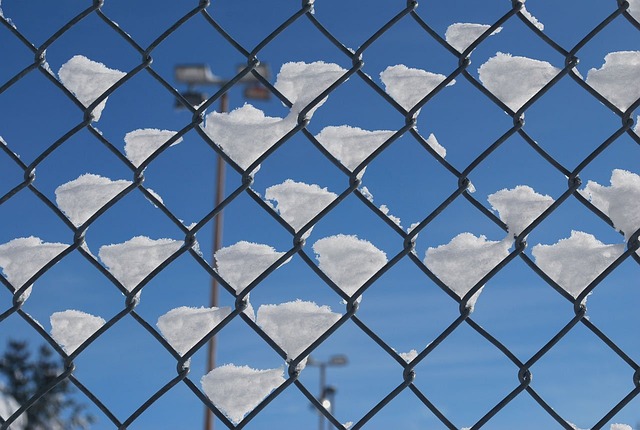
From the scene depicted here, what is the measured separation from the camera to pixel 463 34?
199cm

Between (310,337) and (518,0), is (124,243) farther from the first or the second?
(518,0)

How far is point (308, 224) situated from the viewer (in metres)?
1.90

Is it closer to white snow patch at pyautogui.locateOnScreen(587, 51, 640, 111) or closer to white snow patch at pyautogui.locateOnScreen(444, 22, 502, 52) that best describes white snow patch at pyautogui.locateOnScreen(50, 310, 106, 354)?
white snow patch at pyautogui.locateOnScreen(444, 22, 502, 52)

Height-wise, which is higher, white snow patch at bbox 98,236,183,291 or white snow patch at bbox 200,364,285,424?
white snow patch at bbox 98,236,183,291

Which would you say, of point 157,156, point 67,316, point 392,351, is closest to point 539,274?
point 392,351

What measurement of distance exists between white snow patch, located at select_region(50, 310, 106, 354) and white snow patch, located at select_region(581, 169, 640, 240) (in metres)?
1.18

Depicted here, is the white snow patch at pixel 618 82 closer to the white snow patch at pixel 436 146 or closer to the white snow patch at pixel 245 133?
the white snow patch at pixel 436 146

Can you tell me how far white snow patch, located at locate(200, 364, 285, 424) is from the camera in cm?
189

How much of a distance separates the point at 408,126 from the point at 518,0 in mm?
400

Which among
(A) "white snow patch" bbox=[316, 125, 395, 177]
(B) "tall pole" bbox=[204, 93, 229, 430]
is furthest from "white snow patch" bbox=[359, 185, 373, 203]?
(B) "tall pole" bbox=[204, 93, 229, 430]

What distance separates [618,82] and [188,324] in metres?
1.17

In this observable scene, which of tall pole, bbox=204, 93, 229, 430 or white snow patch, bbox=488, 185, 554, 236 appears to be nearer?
white snow patch, bbox=488, 185, 554, 236

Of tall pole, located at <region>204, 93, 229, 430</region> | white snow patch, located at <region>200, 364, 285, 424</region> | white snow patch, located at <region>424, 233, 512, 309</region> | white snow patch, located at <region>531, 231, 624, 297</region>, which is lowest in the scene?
white snow patch, located at <region>531, 231, 624, 297</region>

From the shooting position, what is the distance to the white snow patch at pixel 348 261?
1925 mm
